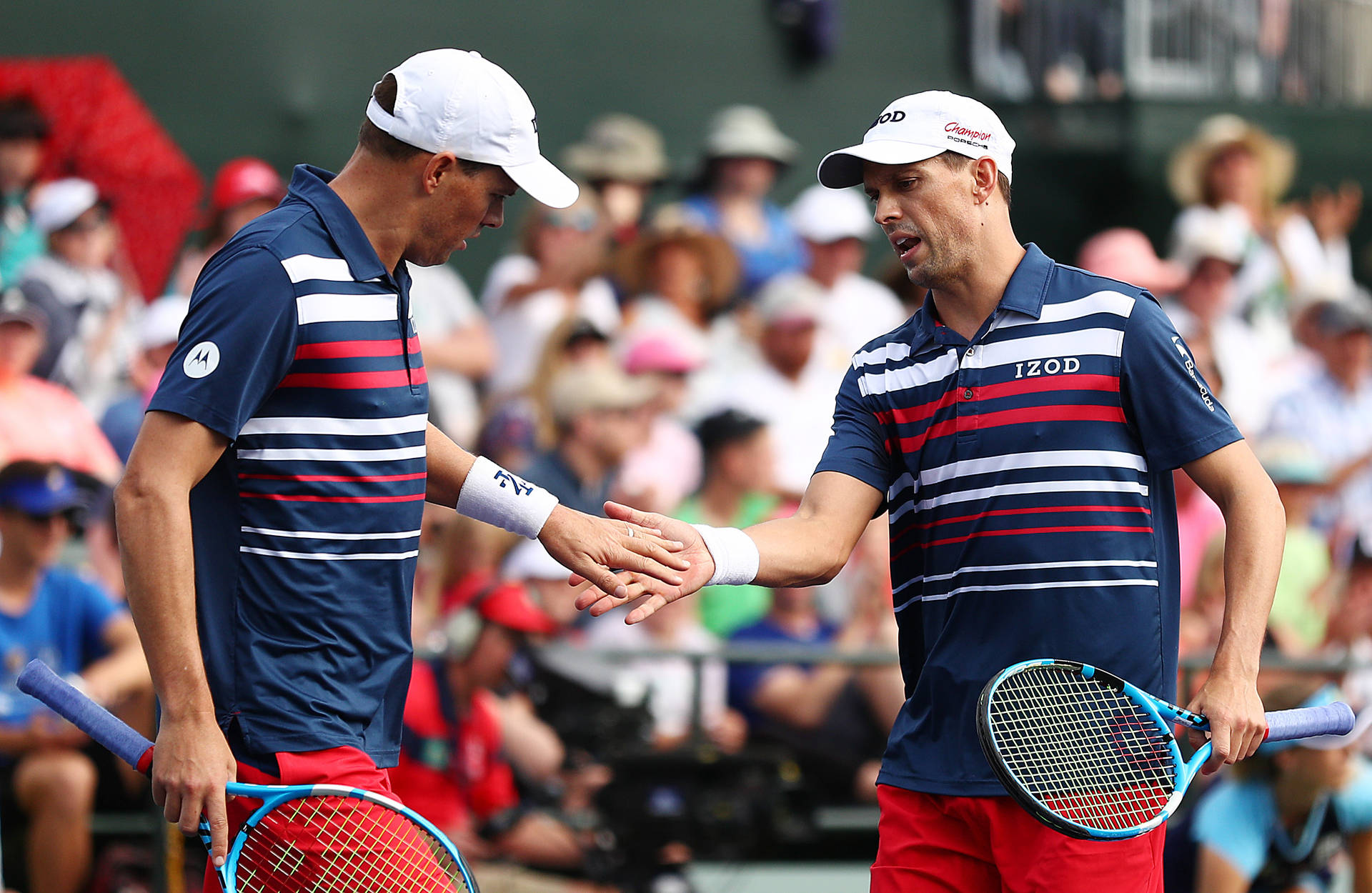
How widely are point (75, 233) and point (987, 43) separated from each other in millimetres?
5978

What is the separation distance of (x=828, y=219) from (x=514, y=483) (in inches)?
192

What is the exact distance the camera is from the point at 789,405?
734 cm

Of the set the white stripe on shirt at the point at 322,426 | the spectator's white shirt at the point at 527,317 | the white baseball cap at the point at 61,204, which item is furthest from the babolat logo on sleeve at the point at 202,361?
the white baseball cap at the point at 61,204

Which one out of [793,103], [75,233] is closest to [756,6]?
[793,103]

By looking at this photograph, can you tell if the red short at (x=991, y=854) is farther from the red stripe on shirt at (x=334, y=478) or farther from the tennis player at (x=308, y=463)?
the red stripe on shirt at (x=334, y=478)

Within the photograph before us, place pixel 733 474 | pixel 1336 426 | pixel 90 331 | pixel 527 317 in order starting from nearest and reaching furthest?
pixel 733 474, pixel 90 331, pixel 527 317, pixel 1336 426

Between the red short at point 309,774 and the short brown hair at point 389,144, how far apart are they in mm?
1111

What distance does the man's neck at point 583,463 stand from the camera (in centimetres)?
659

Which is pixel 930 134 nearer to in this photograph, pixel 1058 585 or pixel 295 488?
pixel 1058 585

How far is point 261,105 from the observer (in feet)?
28.8

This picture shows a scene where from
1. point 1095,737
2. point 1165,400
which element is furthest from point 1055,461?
point 1095,737

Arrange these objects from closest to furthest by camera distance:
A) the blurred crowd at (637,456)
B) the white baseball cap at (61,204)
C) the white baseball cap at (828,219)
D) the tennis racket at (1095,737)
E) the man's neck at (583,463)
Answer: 1. the tennis racket at (1095,737)
2. the blurred crowd at (637,456)
3. the man's neck at (583,463)
4. the white baseball cap at (61,204)
5. the white baseball cap at (828,219)

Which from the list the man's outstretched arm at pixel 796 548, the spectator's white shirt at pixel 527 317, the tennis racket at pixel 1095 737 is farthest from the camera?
the spectator's white shirt at pixel 527 317

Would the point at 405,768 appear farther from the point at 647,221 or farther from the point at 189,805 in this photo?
the point at 647,221
